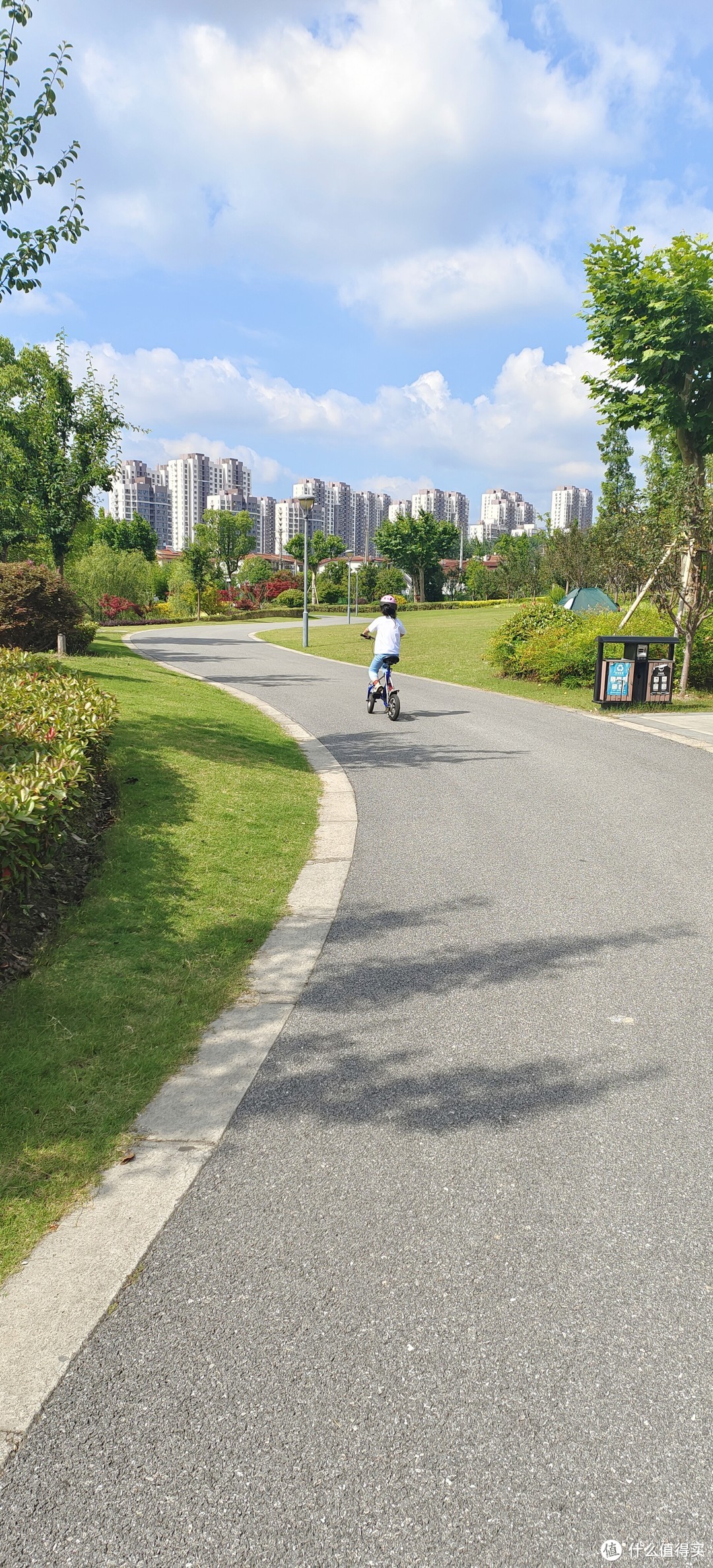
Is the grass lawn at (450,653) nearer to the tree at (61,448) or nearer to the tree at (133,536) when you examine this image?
the tree at (61,448)

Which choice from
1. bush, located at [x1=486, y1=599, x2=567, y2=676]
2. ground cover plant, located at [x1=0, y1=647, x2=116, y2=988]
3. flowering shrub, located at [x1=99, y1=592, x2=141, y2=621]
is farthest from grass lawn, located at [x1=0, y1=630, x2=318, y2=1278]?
flowering shrub, located at [x1=99, y1=592, x2=141, y2=621]

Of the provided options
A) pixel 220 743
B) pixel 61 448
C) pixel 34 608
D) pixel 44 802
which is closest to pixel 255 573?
pixel 61 448

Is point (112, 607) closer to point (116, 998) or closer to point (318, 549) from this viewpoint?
point (116, 998)

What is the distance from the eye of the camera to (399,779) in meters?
9.49

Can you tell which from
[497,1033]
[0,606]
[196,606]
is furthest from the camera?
[196,606]

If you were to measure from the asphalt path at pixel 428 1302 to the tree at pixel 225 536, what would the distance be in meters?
83.2

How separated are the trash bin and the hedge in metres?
9.97

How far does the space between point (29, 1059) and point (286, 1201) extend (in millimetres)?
1262

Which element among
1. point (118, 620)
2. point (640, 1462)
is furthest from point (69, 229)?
point (118, 620)

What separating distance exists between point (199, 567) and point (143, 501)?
449 ft

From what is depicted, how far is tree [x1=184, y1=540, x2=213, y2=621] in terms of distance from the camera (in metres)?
58.4

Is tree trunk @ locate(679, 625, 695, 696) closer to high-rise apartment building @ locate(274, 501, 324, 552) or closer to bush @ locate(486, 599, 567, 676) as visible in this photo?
bush @ locate(486, 599, 567, 676)

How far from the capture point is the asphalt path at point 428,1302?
1.86 metres

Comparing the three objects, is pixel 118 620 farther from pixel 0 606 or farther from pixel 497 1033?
pixel 497 1033
